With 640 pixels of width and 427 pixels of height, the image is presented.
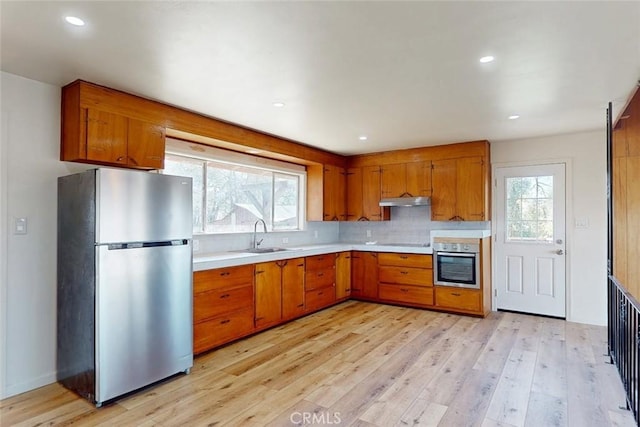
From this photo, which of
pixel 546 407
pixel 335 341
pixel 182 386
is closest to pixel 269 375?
pixel 182 386

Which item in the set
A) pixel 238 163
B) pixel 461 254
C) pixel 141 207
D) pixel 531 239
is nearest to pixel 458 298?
pixel 461 254

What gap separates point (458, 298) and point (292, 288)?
7.41ft

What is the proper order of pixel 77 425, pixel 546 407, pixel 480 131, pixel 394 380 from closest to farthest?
pixel 77 425 → pixel 546 407 → pixel 394 380 → pixel 480 131

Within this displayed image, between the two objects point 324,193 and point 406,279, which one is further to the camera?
point 324,193

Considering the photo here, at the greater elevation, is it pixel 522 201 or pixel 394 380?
pixel 522 201

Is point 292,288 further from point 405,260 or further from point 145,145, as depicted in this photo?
point 145,145

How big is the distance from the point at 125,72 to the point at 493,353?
4.02 metres

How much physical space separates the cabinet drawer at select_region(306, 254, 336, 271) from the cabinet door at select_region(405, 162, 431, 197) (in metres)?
1.57

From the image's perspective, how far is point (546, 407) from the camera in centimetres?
253

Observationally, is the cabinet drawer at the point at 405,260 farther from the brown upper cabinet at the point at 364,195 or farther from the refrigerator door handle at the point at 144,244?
the refrigerator door handle at the point at 144,244

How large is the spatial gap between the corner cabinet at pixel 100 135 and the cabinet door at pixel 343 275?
316 cm

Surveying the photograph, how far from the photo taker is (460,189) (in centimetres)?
513

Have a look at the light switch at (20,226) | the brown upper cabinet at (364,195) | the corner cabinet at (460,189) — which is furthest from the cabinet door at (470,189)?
the light switch at (20,226)

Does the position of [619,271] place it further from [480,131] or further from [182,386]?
[182,386]
